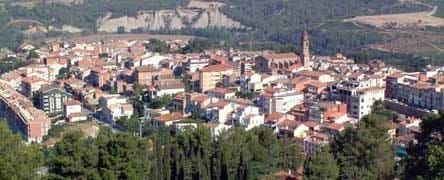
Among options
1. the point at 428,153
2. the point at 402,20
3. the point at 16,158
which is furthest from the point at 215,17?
the point at 16,158

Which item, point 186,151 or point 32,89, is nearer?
point 186,151

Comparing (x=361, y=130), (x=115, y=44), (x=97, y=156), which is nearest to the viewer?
(x=97, y=156)

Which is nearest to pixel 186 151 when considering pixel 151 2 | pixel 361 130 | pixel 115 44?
pixel 361 130

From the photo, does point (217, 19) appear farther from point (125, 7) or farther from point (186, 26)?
point (125, 7)

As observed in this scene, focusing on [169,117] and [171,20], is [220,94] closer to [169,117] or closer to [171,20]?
[169,117]

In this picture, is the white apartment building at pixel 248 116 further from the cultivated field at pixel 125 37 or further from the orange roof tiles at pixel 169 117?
the cultivated field at pixel 125 37

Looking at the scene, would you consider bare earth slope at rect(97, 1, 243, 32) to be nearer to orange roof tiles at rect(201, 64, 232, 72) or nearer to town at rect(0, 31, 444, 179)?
town at rect(0, 31, 444, 179)

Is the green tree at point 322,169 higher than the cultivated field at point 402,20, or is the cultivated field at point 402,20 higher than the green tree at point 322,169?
the cultivated field at point 402,20

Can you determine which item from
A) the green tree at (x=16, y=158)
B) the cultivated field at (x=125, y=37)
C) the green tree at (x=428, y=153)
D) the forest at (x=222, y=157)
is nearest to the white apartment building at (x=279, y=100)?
the forest at (x=222, y=157)
